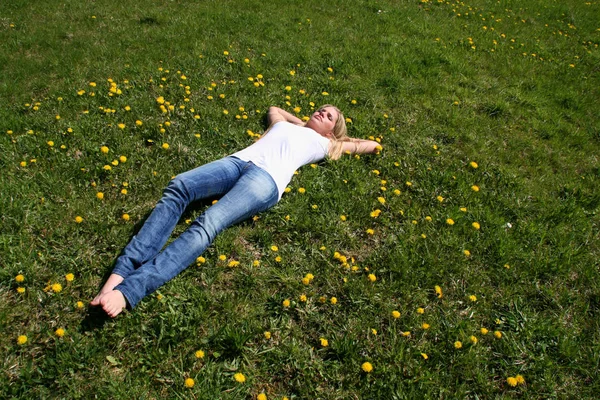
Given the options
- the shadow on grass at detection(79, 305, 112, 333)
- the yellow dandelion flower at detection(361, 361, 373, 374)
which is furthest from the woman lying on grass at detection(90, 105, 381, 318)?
the yellow dandelion flower at detection(361, 361, 373, 374)

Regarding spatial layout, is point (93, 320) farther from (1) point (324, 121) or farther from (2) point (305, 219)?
(1) point (324, 121)

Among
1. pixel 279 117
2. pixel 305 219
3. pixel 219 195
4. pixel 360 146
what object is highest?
pixel 279 117

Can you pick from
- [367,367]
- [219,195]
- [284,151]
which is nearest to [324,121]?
[284,151]

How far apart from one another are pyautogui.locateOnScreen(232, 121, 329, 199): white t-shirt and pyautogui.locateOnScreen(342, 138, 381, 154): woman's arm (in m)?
0.26

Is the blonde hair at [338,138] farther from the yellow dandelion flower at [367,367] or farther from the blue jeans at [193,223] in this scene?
the yellow dandelion flower at [367,367]

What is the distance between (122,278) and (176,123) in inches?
94.0

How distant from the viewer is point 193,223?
10.5 feet

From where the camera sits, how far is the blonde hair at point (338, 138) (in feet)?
14.8

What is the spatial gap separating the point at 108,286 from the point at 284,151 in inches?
77.2

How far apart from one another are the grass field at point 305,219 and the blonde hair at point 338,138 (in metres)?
0.16

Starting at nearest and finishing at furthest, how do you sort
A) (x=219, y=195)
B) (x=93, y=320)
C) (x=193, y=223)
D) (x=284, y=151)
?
1. (x=93, y=320)
2. (x=193, y=223)
3. (x=219, y=195)
4. (x=284, y=151)

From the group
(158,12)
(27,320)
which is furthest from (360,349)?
(158,12)

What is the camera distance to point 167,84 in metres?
5.34

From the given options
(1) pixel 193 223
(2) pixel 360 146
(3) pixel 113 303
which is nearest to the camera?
(3) pixel 113 303
